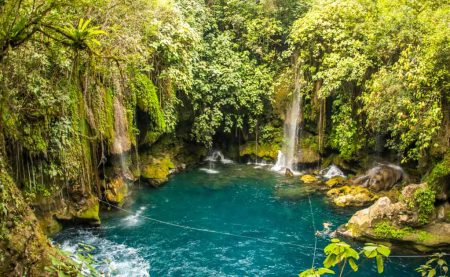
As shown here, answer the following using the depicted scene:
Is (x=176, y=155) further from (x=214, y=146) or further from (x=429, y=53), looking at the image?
(x=429, y=53)

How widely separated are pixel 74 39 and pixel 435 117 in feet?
30.0

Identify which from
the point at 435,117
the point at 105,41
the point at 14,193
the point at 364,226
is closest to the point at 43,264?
the point at 14,193

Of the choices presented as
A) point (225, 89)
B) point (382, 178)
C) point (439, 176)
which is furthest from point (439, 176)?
point (225, 89)

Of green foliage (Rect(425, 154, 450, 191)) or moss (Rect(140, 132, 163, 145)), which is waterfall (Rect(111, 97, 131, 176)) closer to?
moss (Rect(140, 132, 163, 145))

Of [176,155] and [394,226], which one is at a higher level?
[176,155]

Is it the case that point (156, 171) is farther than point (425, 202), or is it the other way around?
point (156, 171)

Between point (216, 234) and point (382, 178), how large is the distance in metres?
7.29

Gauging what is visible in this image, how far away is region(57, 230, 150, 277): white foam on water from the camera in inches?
376

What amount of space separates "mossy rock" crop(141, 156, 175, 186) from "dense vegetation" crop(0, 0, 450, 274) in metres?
1.05

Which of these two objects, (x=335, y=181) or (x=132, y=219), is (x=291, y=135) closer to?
(x=335, y=181)

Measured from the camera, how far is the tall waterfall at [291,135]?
1872 cm

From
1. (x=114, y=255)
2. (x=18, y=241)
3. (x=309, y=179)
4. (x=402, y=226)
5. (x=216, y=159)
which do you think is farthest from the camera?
(x=216, y=159)

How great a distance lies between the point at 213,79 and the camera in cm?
1817

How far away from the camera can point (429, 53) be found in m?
10.7
